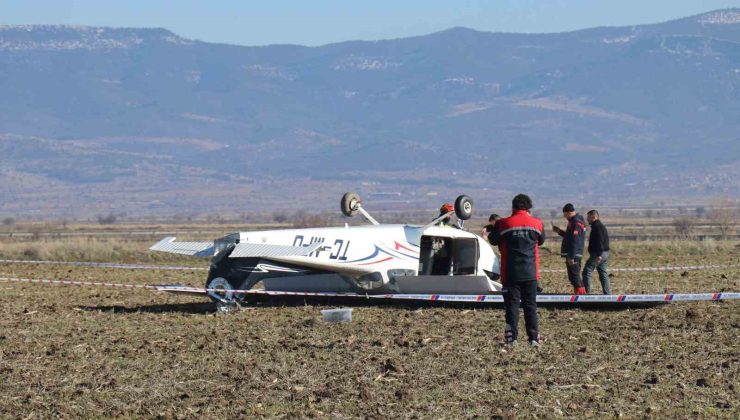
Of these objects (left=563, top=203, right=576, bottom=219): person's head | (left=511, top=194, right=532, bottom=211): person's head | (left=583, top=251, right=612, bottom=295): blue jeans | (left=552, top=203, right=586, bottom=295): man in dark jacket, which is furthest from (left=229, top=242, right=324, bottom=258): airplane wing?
(left=511, top=194, right=532, bottom=211): person's head

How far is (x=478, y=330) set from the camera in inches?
778

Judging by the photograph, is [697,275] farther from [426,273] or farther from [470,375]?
[470,375]

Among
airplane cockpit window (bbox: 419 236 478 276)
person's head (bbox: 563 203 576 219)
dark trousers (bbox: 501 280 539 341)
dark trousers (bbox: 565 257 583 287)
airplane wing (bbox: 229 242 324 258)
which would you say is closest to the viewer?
dark trousers (bbox: 501 280 539 341)

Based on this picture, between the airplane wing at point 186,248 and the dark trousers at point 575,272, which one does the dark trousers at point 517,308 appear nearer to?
the dark trousers at point 575,272

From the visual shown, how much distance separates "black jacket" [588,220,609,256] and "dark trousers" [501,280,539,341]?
6.51 metres

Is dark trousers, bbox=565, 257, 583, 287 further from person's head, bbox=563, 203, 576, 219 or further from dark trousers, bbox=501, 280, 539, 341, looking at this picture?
dark trousers, bbox=501, 280, 539, 341

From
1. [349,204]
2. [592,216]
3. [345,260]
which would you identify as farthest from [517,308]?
[592,216]

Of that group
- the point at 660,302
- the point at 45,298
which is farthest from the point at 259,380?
the point at 45,298

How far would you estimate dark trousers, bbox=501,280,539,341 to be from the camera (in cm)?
1773

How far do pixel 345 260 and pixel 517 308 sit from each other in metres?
5.74

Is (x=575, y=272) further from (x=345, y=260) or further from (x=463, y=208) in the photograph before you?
(x=345, y=260)

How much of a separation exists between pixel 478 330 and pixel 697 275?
1240 centimetres

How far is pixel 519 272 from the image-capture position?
1778cm

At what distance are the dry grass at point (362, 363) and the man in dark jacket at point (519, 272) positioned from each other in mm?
398
